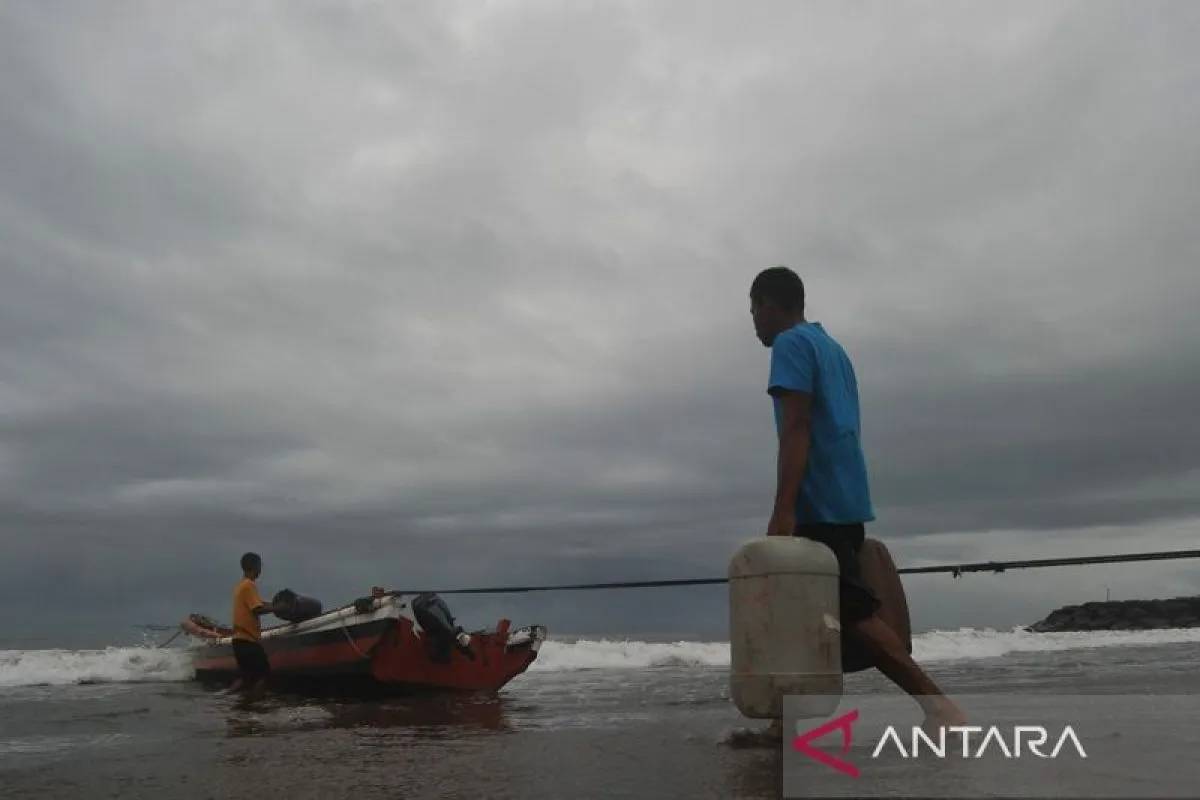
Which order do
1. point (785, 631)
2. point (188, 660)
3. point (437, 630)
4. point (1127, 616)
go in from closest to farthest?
1. point (785, 631)
2. point (437, 630)
3. point (188, 660)
4. point (1127, 616)

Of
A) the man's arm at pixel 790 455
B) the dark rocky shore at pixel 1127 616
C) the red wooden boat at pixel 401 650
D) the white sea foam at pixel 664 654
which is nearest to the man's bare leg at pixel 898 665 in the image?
the man's arm at pixel 790 455

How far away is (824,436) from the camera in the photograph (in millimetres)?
3908

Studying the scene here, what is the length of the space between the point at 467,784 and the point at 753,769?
3.70 ft

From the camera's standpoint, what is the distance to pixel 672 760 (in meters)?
4.09

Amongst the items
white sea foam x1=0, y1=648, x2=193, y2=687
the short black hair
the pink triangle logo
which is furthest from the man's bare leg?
white sea foam x1=0, y1=648, x2=193, y2=687

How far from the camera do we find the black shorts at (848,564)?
3.68m

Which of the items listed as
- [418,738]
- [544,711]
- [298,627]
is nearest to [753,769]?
[418,738]

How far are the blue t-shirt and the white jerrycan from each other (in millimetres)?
383

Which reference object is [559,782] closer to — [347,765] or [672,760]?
[672,760]

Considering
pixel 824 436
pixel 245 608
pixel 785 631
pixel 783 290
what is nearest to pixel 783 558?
pixel 785 631

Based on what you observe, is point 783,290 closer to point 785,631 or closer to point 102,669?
point 785,631

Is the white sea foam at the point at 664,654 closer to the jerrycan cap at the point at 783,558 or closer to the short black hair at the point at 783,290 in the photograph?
the short black hair at the point at 783,290

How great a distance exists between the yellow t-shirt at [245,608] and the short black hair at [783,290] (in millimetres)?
10728

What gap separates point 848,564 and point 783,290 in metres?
1.28
